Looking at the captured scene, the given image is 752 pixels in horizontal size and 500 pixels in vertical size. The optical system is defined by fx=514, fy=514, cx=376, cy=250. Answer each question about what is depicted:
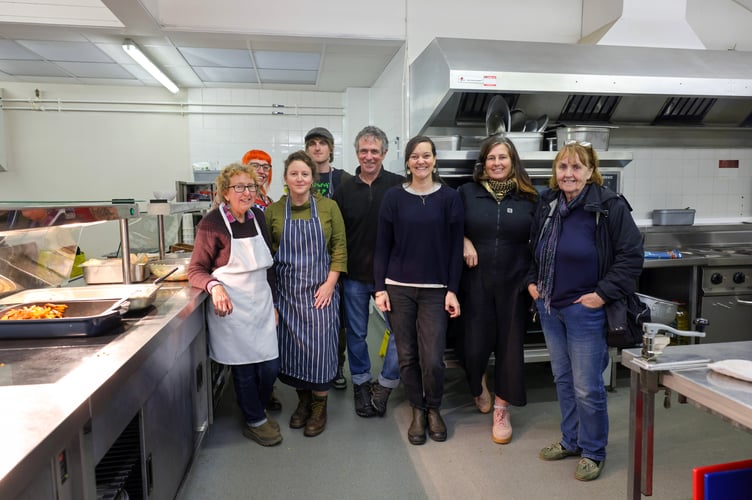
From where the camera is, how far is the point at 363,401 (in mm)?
2891

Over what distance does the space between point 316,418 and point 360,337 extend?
499 mm

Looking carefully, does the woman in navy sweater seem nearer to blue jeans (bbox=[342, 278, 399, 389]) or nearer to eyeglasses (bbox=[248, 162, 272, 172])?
blue jeans (bbox=[342, 278, 399, 389])

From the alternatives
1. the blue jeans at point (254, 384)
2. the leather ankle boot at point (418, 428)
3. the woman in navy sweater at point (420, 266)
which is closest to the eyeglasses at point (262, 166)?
the woman in navy sweater at point (420, 266)

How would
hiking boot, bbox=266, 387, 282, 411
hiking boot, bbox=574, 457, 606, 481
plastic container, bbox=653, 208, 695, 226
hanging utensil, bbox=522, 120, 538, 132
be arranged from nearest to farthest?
hiking boot, bbox=574, 457, 606, 481 < hiking boot, bbox=266, 387, 282, 411 < hanging utensil, bbox=522, 120, 538, 132 < plastic container, bbox=653, 208, 695, 226

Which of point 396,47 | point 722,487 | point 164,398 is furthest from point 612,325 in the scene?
point 396,47

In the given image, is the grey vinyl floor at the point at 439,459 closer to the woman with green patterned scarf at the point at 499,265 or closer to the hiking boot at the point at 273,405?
the hiking boot at the point at 273,405

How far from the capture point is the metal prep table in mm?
1240

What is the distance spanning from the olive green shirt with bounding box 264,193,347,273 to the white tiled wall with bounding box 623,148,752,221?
8.97ft

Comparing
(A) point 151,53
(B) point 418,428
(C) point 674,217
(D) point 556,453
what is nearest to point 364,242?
(B) point 418,428

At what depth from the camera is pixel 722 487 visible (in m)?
1.38

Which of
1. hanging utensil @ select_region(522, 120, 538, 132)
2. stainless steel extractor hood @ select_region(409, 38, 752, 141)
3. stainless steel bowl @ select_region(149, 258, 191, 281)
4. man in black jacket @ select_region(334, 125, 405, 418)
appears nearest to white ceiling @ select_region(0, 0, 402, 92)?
stainless steel extractor hood @ select_region(409, 38, 752, 141)

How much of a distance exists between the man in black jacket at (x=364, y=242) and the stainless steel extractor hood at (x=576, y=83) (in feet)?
2.87

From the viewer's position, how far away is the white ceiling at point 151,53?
3820 millimetres

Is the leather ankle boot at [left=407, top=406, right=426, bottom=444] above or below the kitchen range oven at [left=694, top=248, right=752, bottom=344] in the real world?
below
